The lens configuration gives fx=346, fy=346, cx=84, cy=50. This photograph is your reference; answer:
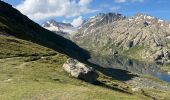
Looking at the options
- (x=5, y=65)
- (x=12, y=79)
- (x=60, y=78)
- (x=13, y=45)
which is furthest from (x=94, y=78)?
(x=13, y=45)

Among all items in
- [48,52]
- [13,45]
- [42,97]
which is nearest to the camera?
[42,97]

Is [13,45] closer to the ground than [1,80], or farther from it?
farther from it

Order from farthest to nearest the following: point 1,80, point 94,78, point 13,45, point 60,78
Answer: point 13,45 < point 94,78 < point 60,78 < point 1,80

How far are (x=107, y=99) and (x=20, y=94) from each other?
44.4 feet

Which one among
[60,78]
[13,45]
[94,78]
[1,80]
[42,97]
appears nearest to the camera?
[42,97]

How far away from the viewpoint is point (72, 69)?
87.6 m

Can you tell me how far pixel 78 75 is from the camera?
284 ft

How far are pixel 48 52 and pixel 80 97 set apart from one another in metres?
93.3

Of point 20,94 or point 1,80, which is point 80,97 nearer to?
point 20,94

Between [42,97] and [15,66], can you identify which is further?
[15,66]

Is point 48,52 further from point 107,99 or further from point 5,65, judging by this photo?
point 107,99

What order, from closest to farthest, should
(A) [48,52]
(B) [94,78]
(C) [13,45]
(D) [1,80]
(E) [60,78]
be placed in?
(D) [1,80]
(E) [60,78]
(B) [94,78]
(C) [13,45]
(A) [48,52]

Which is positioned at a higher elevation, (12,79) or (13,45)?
(13,45)

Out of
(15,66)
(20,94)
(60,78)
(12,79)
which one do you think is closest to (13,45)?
(15,66)
